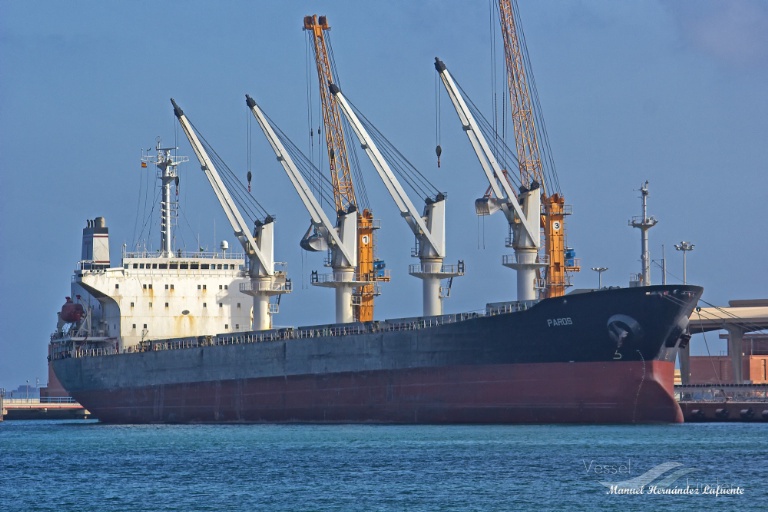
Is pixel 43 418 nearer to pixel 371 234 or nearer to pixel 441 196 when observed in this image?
pixel 371 234

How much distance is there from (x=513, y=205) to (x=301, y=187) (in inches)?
379

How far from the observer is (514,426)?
170 feet

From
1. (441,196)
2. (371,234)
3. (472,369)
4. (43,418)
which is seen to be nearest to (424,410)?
(472,369)

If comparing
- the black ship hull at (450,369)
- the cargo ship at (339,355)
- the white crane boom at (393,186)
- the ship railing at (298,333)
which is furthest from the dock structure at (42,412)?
the white crane boom at (393,186)

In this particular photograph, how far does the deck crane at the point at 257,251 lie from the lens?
212 feet

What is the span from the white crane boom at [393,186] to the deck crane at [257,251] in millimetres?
5908

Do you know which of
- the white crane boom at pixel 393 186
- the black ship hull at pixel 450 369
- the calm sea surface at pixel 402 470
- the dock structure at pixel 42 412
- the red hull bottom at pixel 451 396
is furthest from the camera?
the dock structure at pixel 42 412

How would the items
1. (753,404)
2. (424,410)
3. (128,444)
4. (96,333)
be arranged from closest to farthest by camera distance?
1. (128,444)
2. (424,410)
3. (753,404)
4. (96,333)

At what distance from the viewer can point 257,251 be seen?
6450cm

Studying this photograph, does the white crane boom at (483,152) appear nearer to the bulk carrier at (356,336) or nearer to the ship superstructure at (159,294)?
the bulk carrier at (356,336)

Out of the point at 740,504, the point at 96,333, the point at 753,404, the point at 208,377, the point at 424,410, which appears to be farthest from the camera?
the point at 96,333

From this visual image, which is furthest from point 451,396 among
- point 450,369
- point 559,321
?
point 559,321

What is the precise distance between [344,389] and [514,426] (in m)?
7.74

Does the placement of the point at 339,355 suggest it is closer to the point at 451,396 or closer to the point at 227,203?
the point at 451,396
